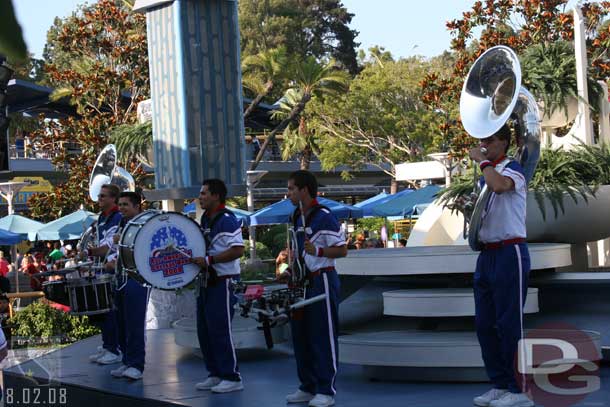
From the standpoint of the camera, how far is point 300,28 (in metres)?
75.6

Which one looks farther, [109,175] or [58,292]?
[109,175]

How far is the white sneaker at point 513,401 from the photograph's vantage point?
18.0 feet

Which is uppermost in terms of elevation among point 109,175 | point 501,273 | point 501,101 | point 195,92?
point 195,92

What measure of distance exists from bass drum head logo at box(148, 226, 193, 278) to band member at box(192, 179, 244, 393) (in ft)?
0.39

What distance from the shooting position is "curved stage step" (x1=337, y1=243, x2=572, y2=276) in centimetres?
757

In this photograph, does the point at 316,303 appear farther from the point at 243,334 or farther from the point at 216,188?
the point at 243,334

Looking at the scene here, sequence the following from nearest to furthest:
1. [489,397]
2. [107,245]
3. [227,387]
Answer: [489,397] → [227,387] → [107,245]

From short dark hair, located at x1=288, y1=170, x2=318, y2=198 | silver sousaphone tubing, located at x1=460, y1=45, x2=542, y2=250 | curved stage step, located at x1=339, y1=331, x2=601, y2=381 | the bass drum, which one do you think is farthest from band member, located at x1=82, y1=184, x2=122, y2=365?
silver sousaphone tubing, located at x1=460, y1=45, x2=542, y2=250

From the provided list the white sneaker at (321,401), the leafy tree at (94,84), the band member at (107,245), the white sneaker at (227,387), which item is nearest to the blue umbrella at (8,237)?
the leafy tree at (94,84)

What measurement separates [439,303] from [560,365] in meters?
1.10

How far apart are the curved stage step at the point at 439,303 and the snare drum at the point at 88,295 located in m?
2.75

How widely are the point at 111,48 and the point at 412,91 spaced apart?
889 inches

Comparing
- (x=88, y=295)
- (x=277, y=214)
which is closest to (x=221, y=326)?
(x=88, y=295)

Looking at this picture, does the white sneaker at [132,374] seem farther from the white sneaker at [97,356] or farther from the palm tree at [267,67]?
the palm tree at [267,67]
